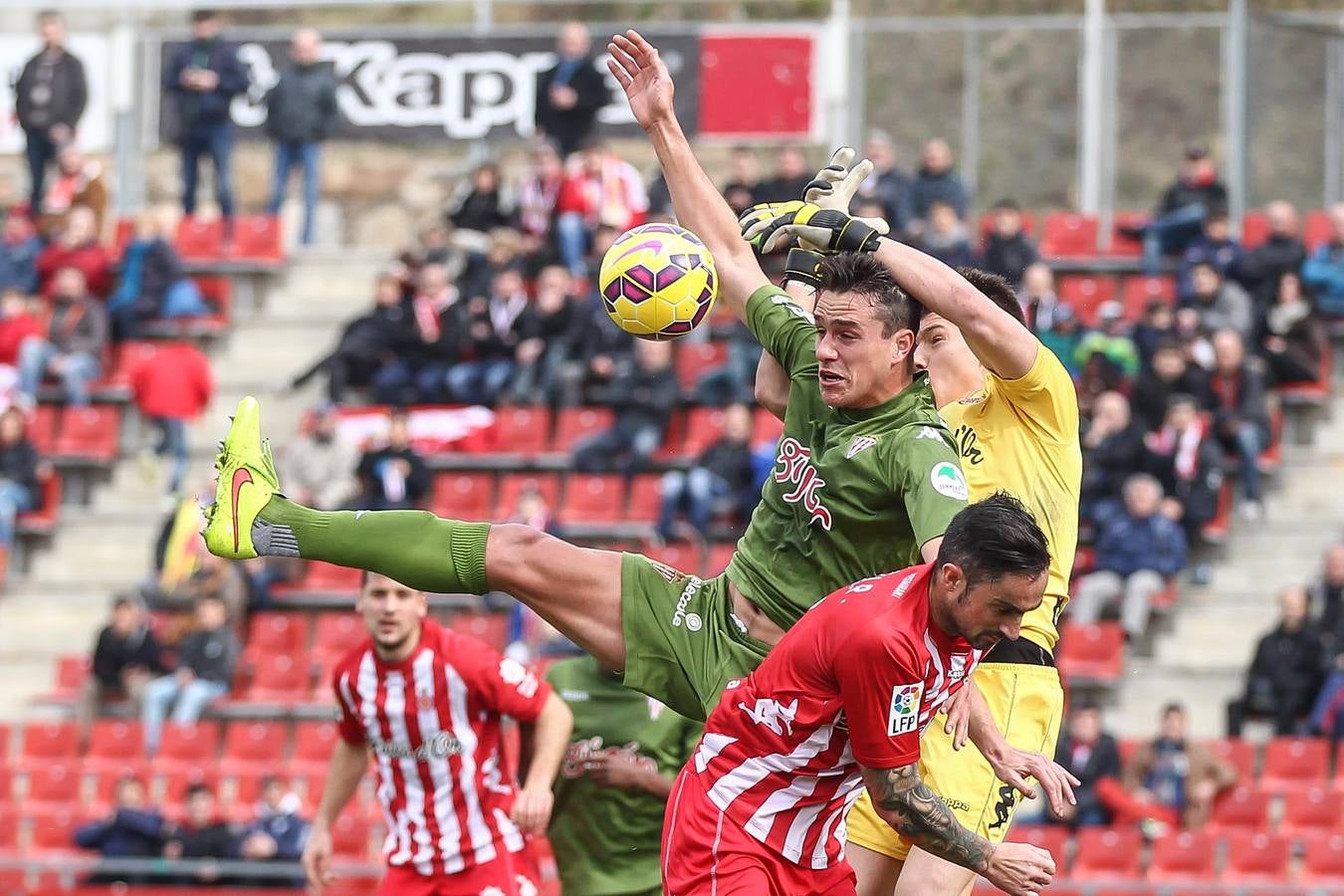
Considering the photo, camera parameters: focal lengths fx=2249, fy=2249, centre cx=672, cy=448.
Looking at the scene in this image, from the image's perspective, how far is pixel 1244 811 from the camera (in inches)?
583

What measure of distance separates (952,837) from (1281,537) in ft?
39.0

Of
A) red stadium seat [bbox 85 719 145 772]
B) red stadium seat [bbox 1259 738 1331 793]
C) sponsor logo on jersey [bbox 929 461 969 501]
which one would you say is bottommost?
red stadium seat [bbox 85 719 145 772]

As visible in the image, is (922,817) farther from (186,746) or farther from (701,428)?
(701,428)

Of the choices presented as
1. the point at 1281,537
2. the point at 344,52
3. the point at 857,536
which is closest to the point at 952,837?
the point at 857,536

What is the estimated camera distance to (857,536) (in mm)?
6898

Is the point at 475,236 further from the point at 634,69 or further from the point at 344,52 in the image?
the point at 634,69

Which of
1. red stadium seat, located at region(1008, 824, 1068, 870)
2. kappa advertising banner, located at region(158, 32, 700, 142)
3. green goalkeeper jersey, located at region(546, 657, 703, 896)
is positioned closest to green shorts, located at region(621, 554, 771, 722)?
green goalkeeper jersey, located at region(546, 657, 703, 896)

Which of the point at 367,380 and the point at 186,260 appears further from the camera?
the point at 186,260

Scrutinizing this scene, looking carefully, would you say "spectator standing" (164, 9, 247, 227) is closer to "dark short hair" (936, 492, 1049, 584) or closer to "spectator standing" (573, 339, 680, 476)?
"spectator standing" (573, 339, 680, 476)

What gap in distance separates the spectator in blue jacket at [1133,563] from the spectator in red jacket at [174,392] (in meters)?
8.10

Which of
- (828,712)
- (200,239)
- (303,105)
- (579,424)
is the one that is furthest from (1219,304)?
(828,712)

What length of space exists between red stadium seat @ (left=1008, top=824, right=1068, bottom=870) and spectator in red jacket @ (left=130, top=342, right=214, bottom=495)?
8.78m

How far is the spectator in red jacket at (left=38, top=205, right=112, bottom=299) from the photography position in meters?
21.1

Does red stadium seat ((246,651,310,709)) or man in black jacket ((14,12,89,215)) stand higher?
man in black jacket ((14,12,89,215))
